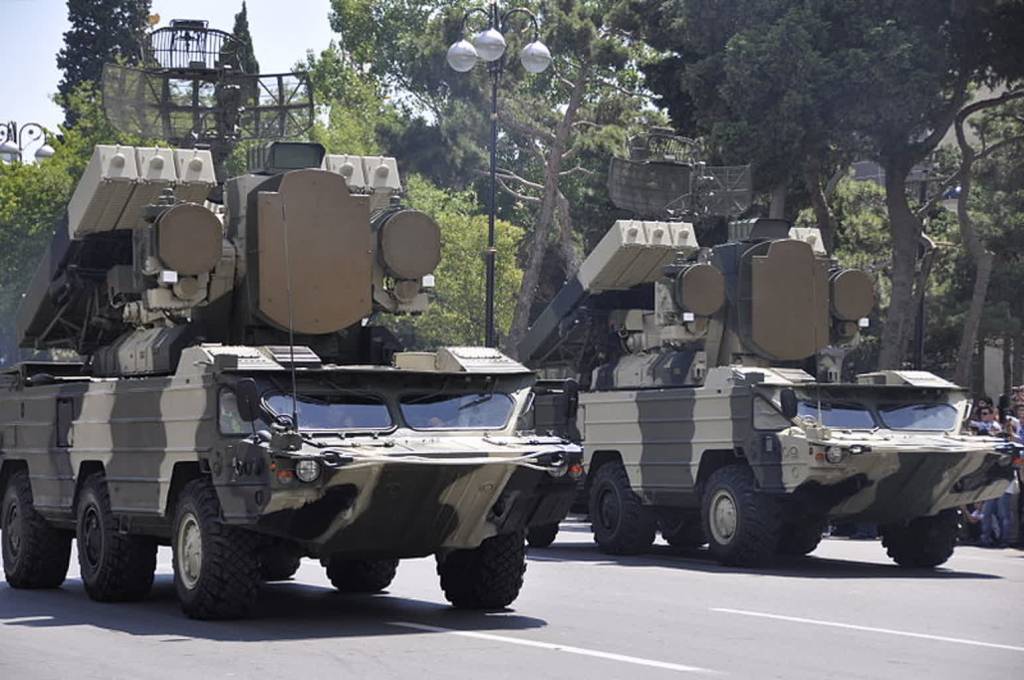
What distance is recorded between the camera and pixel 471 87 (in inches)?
1795

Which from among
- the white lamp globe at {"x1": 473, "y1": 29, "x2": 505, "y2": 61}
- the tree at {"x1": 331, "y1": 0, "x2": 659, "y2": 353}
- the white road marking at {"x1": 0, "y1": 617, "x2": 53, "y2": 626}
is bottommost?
the white road marking at {"x1": 0, "y1": 617, "x2": 53, "y2": 626}

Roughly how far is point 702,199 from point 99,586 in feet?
39.1

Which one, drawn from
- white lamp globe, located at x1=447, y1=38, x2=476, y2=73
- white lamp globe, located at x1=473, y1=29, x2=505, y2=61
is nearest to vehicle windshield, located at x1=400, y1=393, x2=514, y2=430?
white lamp globe, located at x1=473, y1=29, x2=505, y2=61

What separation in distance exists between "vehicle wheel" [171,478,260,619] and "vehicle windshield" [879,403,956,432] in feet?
25.9

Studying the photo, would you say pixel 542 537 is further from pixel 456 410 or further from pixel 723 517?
pixel 456 410

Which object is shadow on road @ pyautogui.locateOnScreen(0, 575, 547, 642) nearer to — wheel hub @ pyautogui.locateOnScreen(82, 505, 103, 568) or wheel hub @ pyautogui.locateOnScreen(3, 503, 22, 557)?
wheel hub @ pyautogui.locateOnScreen(82, 505, 103, 568)

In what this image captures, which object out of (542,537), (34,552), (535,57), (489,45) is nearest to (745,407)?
(542,537)

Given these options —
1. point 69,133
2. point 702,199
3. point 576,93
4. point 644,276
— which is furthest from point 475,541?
point 69,133

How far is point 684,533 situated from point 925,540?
3.84 metres

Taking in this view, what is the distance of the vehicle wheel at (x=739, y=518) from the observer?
18.8 m

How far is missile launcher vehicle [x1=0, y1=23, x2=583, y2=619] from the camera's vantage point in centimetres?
1314

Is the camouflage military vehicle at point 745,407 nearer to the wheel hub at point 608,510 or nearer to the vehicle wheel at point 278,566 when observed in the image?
the wheel hub at point 608,510

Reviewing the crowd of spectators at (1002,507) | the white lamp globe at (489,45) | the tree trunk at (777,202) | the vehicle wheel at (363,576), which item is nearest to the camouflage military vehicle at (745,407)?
the crowd of spectators at (1002,507)

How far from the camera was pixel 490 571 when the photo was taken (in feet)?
46.9
